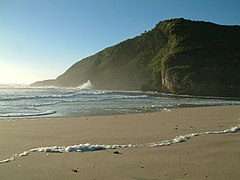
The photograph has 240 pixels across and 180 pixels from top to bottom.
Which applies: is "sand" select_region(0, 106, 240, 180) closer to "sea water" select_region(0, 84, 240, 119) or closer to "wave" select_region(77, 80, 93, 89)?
"sea water" select_region(0, 84, 240, 119)

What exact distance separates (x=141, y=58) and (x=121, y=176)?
105 metres

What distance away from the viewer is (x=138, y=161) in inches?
227

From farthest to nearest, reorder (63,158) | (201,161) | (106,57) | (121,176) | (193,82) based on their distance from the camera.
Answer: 1. (106,57)
2. (193,82)
3. (63,158)
4. (201,161)
5. (121,176)

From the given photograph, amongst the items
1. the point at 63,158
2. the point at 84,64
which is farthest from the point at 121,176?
the point at 84,64

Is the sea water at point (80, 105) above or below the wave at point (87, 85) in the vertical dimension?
below

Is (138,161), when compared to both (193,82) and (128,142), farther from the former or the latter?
(193,82)

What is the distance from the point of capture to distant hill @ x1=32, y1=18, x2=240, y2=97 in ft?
189

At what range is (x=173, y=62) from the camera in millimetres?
69312

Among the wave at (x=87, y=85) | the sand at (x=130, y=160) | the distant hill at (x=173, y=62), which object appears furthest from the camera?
the wave at (x=87, y=85)

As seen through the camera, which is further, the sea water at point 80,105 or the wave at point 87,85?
the wave at point 87,85

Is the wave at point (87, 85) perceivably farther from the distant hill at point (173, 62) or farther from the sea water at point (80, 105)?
the sea water at point (80, 105)

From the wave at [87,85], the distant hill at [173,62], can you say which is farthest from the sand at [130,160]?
the wave at [87,85]

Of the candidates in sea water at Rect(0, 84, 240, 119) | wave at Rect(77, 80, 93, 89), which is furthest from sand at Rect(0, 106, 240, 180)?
wave at Rect(77, 80, 93, 89)

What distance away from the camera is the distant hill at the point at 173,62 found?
189 ft
